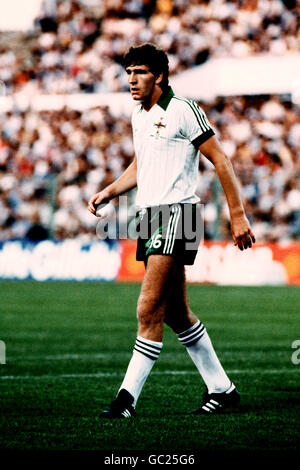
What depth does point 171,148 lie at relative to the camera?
A: 642 cm

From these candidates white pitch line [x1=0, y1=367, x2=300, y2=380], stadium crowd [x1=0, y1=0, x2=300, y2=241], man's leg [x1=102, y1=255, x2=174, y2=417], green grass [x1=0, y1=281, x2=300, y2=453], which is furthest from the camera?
stadium crowd [x1=0, y1=0, x2=300, y2=241]

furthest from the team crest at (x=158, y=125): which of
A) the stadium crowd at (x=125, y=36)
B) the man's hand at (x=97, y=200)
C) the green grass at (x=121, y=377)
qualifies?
the stadium crowd at (x=125, y=36)

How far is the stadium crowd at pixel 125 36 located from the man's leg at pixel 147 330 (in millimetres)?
17279

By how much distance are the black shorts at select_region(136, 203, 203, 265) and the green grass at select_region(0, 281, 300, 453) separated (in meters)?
0.97

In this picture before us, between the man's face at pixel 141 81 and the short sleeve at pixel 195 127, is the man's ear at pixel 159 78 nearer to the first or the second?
the man's face at pixel 141 81

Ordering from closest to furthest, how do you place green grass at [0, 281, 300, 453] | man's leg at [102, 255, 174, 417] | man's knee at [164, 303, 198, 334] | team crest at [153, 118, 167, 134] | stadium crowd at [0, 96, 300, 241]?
1. green grass at [0, 281, 300, 453]
2. man's leg at [102, 255, 174, 417]
3. team crest at [153, 118, 167, 134]
4. man's knee at [164, 303, 198, 334]
5. stadium crowd at [0, 96, 300, 241]

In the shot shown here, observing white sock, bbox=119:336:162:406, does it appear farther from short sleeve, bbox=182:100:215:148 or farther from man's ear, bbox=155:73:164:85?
man's ear, bbox=155:73:164:85

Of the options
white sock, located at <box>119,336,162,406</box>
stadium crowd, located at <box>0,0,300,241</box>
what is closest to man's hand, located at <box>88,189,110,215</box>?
white sock, located at <box>119,336,162,406</box>

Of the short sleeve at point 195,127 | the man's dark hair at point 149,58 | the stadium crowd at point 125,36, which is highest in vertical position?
the stadium crowd at point 125,36

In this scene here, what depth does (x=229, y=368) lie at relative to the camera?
9.19m

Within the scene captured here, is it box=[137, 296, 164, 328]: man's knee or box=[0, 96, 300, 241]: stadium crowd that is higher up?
box=[0, 96, 300, 241]: stadium crowd

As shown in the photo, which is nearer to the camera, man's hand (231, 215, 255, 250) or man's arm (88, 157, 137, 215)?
man's hand (231, 215, 255, 250)

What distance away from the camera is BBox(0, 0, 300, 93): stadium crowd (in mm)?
24797

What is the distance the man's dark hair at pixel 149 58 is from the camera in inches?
253
